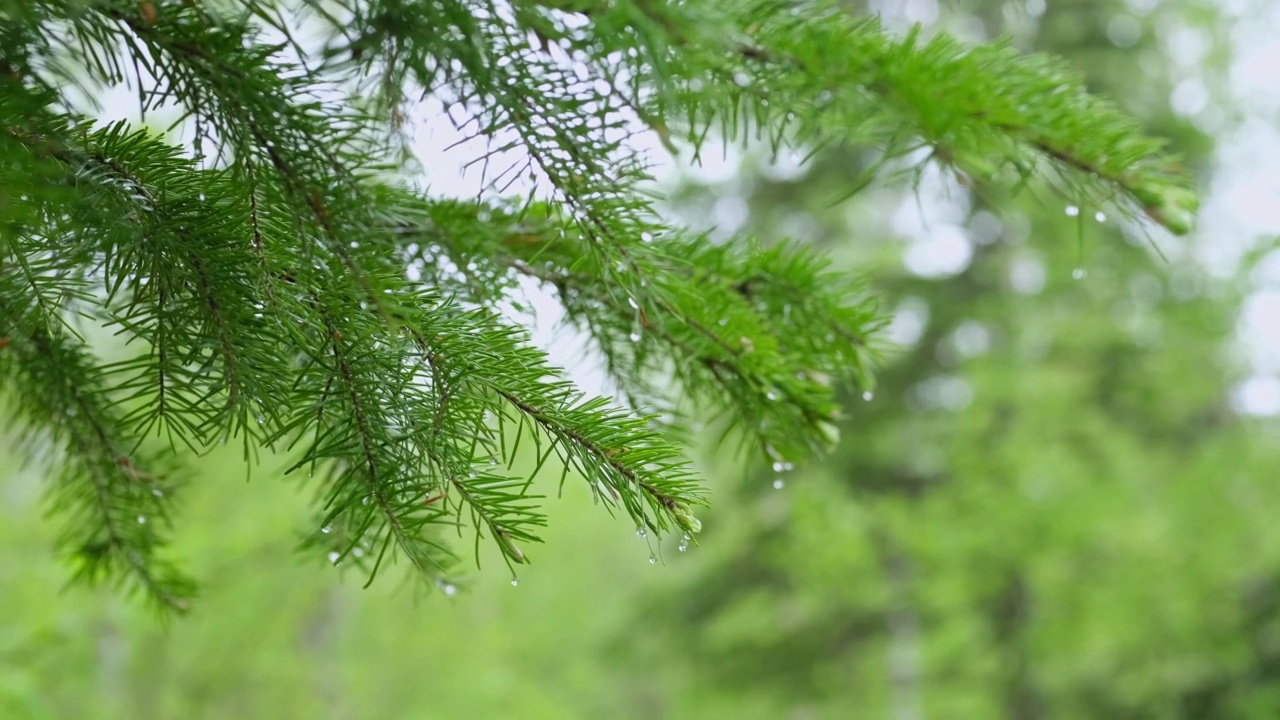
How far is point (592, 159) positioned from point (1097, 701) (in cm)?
718

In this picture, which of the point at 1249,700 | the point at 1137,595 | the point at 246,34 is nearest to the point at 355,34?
the point at 246,34

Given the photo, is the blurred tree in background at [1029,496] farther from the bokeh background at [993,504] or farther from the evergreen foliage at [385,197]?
the evergreen foliage at [385,197]

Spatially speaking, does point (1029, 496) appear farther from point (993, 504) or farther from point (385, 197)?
point (385, 197)

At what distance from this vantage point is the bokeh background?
4.99 meters

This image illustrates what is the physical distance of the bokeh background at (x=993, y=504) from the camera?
499 centimetres

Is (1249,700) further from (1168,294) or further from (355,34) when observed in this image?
(355,34)

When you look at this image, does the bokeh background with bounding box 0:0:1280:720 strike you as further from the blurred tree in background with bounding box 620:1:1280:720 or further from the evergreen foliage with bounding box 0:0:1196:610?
the evergreen foliage with bounding box 0:0:1196:610

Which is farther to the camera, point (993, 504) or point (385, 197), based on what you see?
point (993, 504)

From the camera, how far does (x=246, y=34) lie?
27.2 inches

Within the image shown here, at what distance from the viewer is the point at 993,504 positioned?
16.5ft

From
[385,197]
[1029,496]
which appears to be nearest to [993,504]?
[1029,496]

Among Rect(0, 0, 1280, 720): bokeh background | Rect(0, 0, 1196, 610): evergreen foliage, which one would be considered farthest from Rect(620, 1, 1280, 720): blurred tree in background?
Rect(0, 0, 1196, 610): evergreen foliage

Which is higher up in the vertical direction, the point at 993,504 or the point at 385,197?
the point at 993,504

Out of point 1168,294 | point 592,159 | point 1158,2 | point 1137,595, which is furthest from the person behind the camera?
point 1158,2
